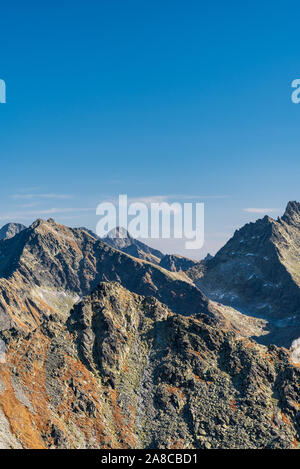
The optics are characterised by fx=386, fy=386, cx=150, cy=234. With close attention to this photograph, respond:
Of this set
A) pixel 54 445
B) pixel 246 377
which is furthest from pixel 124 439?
pixel 246 377

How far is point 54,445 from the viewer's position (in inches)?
3597

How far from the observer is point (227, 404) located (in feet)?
368

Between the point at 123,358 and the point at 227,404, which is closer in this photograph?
the point at 227,404

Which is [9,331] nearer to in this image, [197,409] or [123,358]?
[123,358]
